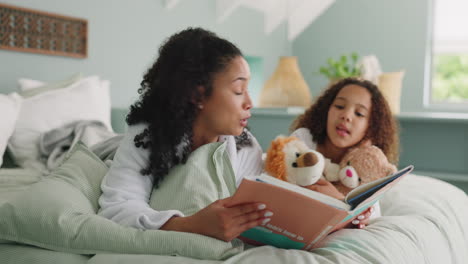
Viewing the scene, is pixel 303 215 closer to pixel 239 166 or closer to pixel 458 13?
pixel 239 166

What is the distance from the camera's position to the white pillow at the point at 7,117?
1.79 m

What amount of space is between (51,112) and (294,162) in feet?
3.92

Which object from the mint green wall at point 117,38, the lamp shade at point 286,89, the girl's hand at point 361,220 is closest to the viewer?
the girl's hand at point 361,220

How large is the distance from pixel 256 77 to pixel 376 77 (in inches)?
48.1

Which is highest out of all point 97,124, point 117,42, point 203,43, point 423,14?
point 423,14

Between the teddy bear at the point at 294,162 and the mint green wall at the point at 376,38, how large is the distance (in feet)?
9.12

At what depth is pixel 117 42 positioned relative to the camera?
2900 millimetres

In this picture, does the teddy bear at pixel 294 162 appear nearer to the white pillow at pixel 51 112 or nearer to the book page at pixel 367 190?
the book page at pixel 367 190

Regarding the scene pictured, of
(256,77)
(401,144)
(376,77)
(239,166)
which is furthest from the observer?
(256,77)

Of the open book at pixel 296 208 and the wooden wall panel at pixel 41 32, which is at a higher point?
the wooden wall panel at pixel 41 32

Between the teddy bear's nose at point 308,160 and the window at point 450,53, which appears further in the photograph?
the window at point 450,53

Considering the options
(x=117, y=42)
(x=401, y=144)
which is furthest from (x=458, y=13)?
(x=117, y=42)

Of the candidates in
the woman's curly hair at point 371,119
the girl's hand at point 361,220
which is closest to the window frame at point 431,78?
the woman's curly hair at point 371,119

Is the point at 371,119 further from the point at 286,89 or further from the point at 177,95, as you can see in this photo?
the point at 286,89
